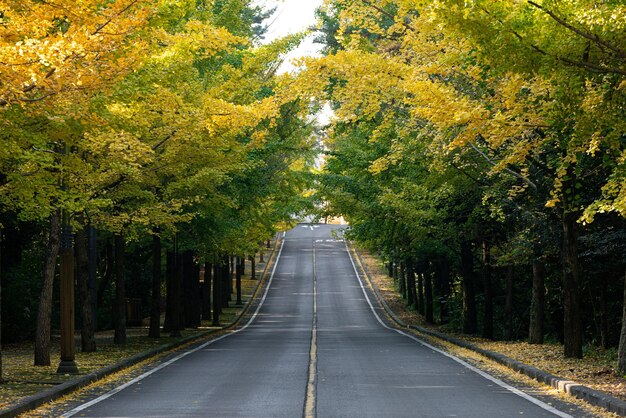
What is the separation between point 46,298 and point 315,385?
6512 mm

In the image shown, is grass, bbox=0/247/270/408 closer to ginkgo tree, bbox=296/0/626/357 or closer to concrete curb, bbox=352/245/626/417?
ginkgo tree, bbox=296/0/626/357

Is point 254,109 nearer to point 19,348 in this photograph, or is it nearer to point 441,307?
point 19,348

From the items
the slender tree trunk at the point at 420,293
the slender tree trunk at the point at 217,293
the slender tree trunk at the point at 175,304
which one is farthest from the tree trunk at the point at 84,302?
the slender tree trunk at the point at 420,293

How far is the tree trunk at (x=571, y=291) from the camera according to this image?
21016 mm

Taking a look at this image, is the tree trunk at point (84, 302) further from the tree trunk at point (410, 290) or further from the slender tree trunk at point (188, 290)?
the tree trunk at point (410, 290)

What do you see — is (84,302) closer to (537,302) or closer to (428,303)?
(537,302)

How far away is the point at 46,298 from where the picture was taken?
2002cm

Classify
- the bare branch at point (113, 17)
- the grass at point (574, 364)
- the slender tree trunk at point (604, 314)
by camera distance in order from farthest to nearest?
the slender tree trunk at point (604, 314) → the grass at point (574, 364) → the bare branch at point (113, 17)

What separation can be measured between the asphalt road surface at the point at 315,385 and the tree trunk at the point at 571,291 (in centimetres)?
247

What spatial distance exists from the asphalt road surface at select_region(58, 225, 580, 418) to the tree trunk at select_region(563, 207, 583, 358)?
97.2 inches

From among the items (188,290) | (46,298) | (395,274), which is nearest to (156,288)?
(188,290)

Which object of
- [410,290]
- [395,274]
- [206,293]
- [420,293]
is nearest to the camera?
[206,293]

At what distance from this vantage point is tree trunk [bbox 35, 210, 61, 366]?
65.7 ft

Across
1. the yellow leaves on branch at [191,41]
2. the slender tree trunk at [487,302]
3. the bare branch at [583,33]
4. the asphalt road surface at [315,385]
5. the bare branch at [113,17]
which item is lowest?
the asphalt road surface at [315,385]
